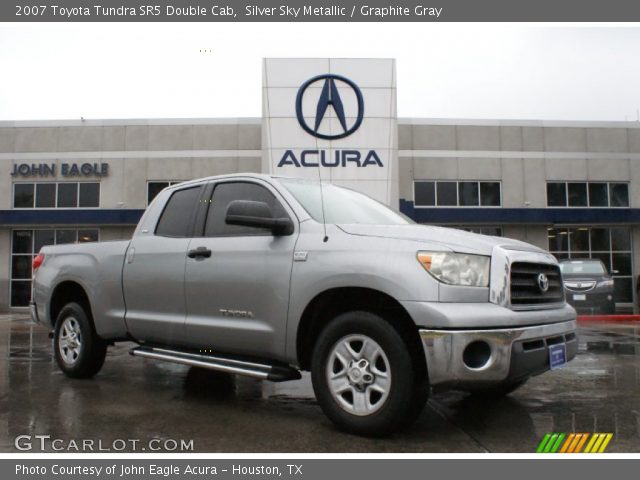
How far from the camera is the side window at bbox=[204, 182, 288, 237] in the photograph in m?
4.77

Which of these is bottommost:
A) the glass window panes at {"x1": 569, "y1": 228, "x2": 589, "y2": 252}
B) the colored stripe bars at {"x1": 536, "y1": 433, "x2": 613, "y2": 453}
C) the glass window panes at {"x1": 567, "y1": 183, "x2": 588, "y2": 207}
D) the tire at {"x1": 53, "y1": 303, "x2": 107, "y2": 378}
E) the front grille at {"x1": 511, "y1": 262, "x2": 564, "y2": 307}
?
the colored stripe bars at {"x1": 536, "y1": 433, "x2": 613, "y2": 453}

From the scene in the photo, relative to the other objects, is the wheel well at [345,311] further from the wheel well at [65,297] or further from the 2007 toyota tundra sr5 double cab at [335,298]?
the wheel well at [65,297]

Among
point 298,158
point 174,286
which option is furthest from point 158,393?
point 298,158

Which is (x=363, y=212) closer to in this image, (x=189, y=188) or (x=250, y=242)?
(x=250, y=242)

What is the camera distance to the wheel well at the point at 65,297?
6363 millimetres

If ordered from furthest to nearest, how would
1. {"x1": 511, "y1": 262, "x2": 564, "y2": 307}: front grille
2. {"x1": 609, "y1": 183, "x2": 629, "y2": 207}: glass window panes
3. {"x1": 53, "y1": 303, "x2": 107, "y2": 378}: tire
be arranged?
{"x1": 609, "y1": 183, "x2": 629, "y2": 207}: glass window panes, {"x1": 53, "y1": 303, "x2": 107, "y2": 378}: tire, {"x1": 511, "y1": 262, "x2": 564, "y2": 307}: front grille

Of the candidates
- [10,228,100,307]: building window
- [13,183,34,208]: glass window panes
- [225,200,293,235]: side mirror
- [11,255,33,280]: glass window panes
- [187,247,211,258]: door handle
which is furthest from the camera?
[13,183,34,208]: glass window panes

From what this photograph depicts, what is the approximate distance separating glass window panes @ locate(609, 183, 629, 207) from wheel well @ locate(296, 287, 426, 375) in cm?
2231

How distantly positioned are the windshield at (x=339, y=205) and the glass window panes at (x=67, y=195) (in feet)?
65.0

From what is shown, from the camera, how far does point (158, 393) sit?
553 cm

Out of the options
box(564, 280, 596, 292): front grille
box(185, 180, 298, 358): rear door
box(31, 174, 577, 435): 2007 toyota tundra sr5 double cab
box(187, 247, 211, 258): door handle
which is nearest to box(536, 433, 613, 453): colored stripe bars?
box(31, 174, 577, 435): 2007 toyota tundra sr5 double cab

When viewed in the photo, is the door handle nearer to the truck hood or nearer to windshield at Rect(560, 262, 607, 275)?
the truck hood

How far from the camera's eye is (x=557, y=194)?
23.1m

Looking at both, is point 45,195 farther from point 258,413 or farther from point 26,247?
point 258,413
